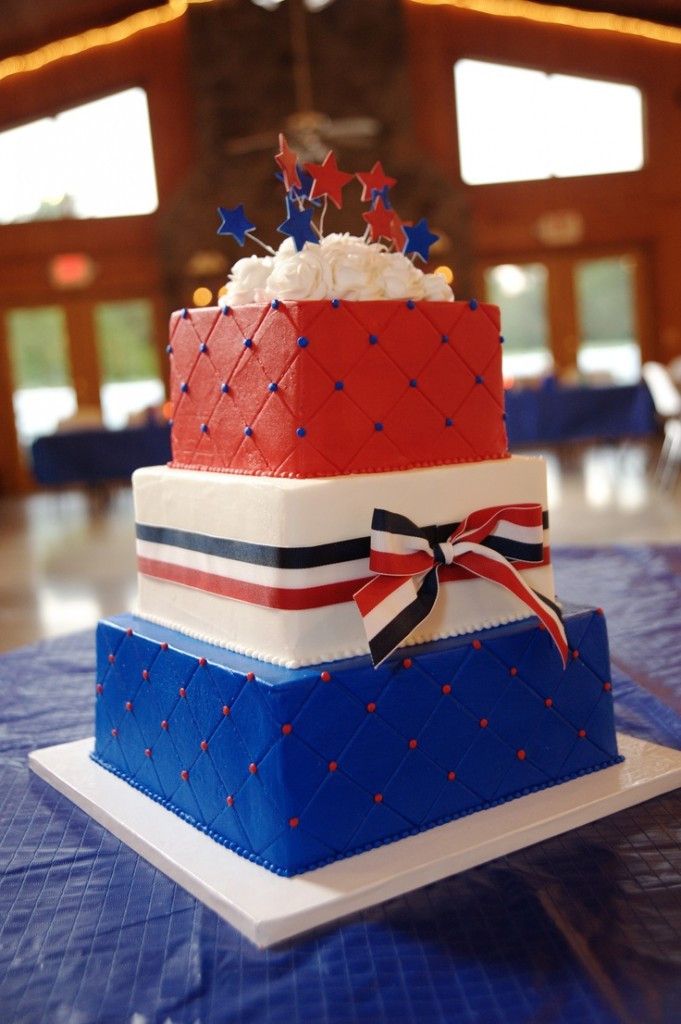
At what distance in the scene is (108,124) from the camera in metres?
11.0

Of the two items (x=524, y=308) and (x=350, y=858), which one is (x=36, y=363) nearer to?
(x=524, y=308)

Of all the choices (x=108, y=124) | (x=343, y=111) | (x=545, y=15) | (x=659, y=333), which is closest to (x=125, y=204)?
(x=108, y=124)

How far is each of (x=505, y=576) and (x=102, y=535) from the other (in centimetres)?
559

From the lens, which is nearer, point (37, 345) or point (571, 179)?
point (37, 345)

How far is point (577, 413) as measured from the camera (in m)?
8.70

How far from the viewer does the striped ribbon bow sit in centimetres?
195

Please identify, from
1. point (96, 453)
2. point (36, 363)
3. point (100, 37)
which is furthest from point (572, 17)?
point (96, 453)

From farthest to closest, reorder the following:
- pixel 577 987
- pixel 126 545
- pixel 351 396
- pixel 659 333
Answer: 1. pixel 659 333
2. pixel 126 545
3. pixel 351 396
4. pixel 577 987

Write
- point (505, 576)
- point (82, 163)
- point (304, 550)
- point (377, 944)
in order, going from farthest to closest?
point (82, 163) < point (505, 576) < point (304, 550) < point (377, 944)

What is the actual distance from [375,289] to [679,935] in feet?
4.33

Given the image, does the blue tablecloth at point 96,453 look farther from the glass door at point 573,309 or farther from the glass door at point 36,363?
the glass door at point 573,309

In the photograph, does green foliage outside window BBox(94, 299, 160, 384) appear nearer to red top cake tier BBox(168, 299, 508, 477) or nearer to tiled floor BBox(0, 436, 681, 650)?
tiled floor BBox(0, 436, 681, 650)

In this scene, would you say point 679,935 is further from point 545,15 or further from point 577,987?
point 545,15

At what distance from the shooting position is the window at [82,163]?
1084 cm
